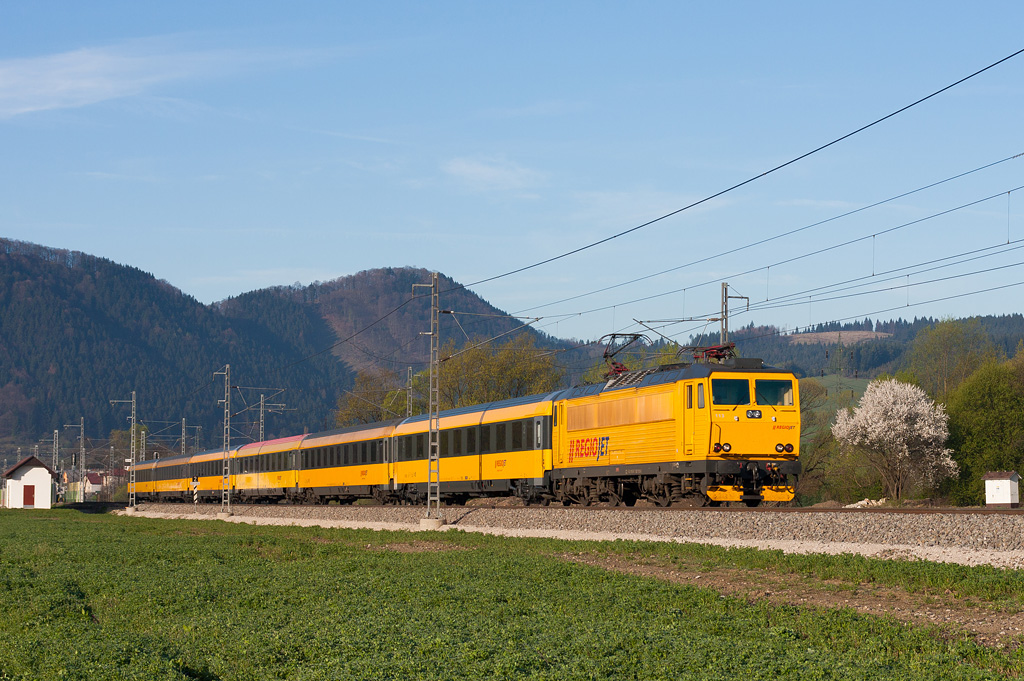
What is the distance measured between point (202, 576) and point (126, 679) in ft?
36.9

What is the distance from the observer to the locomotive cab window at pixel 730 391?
3281 centimetres

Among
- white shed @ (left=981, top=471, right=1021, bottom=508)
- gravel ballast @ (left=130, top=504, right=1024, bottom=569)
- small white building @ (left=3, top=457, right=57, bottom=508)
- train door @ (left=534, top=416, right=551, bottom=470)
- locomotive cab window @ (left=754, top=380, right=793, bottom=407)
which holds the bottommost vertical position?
small white building @ (left=3, top=457, right=57, bottom=508)

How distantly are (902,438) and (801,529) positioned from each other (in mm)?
68315

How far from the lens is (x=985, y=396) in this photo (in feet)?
295

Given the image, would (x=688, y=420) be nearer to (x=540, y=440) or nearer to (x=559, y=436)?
(x=559, y=436)

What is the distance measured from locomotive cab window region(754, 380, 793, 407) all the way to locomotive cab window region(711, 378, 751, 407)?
1.33ft

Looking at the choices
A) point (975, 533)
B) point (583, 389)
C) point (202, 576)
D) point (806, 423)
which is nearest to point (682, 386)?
point (583, 389)

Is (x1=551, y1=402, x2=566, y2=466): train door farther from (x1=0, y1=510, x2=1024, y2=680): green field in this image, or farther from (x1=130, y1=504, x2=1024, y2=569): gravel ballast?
(x1=0, y1=510, x2=1024, y2=680): green field

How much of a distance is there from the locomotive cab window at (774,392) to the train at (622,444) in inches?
1.2

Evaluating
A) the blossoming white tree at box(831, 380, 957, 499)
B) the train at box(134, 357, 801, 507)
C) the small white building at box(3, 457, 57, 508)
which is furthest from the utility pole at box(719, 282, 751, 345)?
the small white building at box(3, 457, 57, 508)

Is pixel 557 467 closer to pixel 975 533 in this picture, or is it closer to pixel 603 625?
pixel 975 533

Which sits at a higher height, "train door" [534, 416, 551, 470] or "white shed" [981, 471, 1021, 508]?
"train door" [534, 416, 551, 470]

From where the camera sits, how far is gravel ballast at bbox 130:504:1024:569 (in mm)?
21562

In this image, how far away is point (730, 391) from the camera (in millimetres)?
33094
